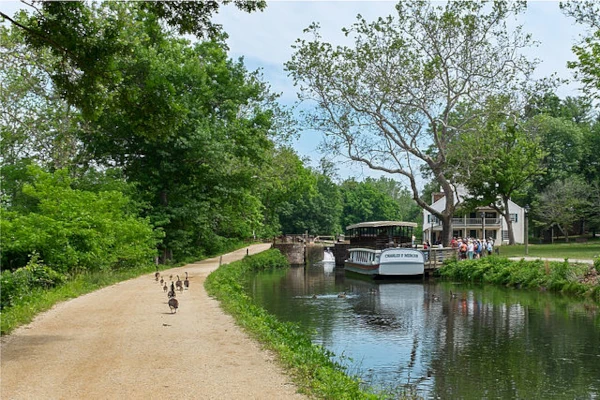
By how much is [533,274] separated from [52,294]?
858 inches

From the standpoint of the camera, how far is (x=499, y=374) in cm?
1302

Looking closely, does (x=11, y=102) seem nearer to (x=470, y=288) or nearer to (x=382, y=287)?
(x=382, y=287)

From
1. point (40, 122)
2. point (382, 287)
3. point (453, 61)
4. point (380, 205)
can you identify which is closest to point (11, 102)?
point (40, 122)

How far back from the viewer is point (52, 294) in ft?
63.2

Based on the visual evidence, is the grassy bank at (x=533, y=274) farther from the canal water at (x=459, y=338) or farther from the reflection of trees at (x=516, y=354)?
the reflection of trees at (x=516, y=354)

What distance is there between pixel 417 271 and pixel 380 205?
9056 centimetres

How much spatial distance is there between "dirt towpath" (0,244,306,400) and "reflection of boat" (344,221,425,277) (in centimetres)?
2295

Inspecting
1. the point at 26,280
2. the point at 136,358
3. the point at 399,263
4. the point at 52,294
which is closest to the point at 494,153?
the point at 399,263

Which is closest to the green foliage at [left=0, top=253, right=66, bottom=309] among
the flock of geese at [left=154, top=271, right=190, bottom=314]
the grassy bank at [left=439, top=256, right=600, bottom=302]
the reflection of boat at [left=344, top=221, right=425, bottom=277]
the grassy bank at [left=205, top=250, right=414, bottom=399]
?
the flock of geese at [left=154, top=271, right=190, bottom=314]

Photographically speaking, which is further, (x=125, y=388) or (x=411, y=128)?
(x=411, y=128)

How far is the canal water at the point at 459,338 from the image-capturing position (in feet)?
40.6

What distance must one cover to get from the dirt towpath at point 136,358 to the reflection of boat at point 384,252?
75.3ft

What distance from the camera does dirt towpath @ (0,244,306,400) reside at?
28.4 feet

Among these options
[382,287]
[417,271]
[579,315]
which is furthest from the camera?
[417,271]
